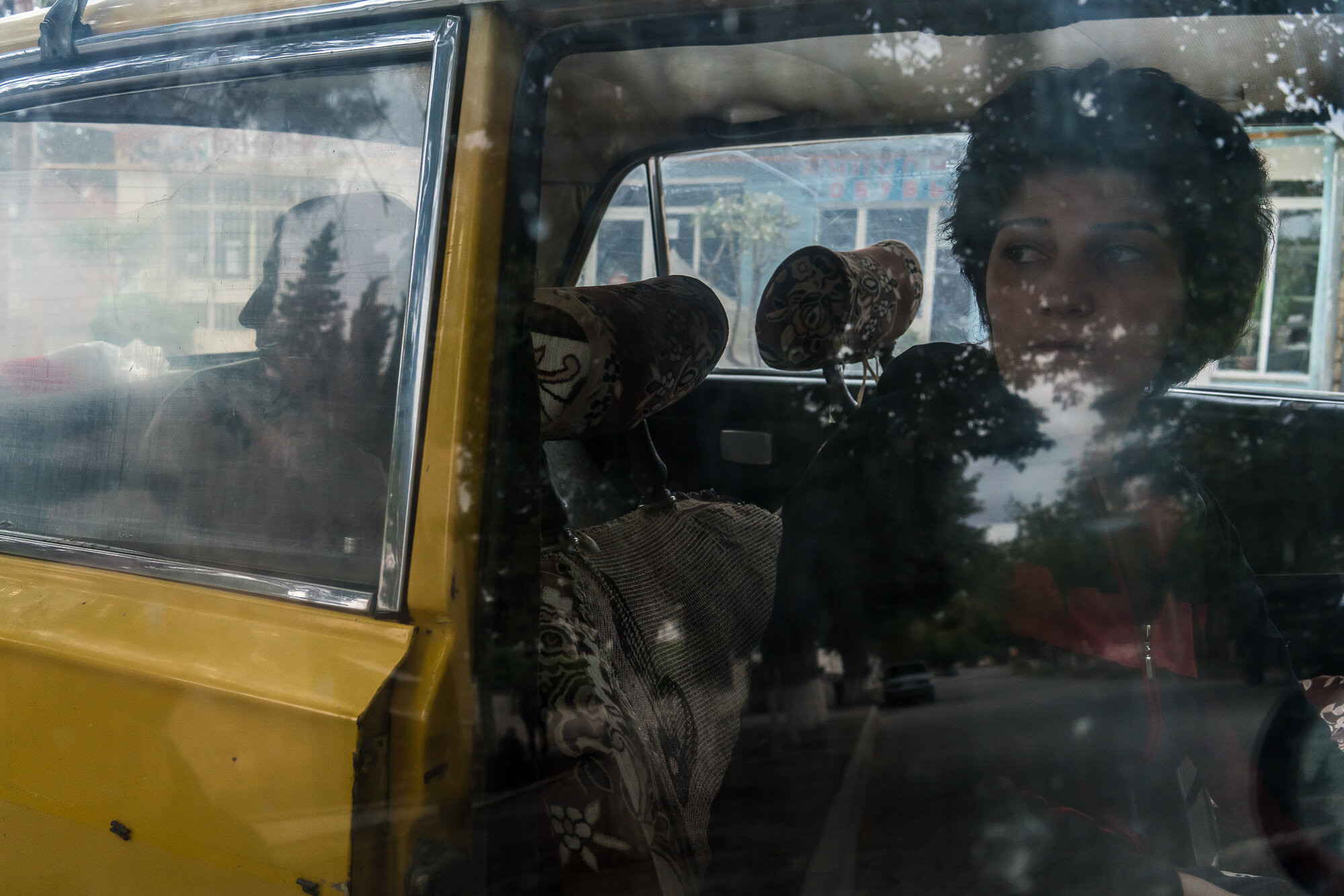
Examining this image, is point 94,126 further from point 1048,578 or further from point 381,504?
point 1048,578

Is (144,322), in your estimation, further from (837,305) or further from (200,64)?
(837,305)

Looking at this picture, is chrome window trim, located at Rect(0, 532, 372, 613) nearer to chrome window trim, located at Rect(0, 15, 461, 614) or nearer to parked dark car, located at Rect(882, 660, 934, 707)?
chrome window trim, located at Rect(0, 15, 461, 614)

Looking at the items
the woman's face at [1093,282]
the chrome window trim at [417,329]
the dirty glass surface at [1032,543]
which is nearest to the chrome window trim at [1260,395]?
the dirty glass surface at [1032,543]

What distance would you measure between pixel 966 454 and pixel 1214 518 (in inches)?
12.9

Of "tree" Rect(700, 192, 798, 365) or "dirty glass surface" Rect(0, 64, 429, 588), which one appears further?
"tree" Rect(700, 192, 798, 365)

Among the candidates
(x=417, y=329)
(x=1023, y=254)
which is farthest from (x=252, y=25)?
(x=1023, y=254)

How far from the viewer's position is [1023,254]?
106cm

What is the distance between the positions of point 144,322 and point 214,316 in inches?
5.6

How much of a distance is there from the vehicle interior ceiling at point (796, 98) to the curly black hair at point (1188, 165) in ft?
0.07

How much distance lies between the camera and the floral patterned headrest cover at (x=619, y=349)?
4.41ft

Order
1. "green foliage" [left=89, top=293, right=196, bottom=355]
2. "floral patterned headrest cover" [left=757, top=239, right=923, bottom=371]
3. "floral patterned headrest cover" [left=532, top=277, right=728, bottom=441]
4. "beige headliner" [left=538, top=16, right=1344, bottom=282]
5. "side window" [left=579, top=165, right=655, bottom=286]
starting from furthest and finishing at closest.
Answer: "side window" [left=579, top=165, right=655, bottom=286] < "floral patterned headrest cover" [left=757, top=239, right=923, bottom=371] < "floral patterned headrest cover" [left=532, top=277, right=728, bottom=441] < "green foliage" [left=89, top=293, right=196, bottom=355] < "beige headliner" [left=538, top=16, right=1344, bottom=282]

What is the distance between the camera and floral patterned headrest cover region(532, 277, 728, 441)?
1.34 meters

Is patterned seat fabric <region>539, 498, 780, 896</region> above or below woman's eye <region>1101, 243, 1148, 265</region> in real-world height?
below

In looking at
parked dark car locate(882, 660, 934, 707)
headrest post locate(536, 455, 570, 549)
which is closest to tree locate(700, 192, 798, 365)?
headrest post locate(536, 455, 570, 549)
